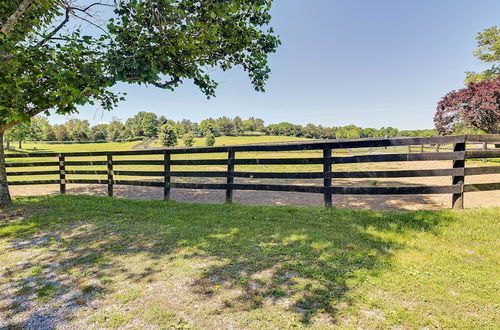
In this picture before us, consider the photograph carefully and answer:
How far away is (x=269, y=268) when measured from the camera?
9.81 feet

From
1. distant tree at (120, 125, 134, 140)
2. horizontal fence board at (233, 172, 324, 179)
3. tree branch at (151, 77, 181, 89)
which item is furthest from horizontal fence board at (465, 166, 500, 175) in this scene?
distant tree at (120, 125, 134, 140)

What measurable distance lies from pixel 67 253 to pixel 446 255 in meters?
5.30

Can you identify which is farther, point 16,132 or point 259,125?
point 259,125

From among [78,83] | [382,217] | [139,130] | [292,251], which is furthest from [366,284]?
[139,130]

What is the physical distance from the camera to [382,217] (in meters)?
4.49

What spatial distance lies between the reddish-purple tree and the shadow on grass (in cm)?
1960

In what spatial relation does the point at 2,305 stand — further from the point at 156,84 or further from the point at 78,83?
the point at 156,84

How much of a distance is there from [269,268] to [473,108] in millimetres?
23172

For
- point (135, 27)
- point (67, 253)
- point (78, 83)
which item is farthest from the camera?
point (135, 27)

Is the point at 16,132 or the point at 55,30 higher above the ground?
the point at 55,30

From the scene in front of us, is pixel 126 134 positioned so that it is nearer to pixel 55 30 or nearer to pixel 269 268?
pixel 55 30

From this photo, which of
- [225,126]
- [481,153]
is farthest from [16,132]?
[225,126]

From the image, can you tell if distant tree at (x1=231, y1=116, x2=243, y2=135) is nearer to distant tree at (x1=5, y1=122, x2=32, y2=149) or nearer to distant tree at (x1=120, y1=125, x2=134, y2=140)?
distant tree at (x1=120, y1=125, x2=134, y2=140)

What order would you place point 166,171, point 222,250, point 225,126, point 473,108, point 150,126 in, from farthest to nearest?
point 225,126 → point 150,126 → point 473,108 → point 166,171 → point 222,250
